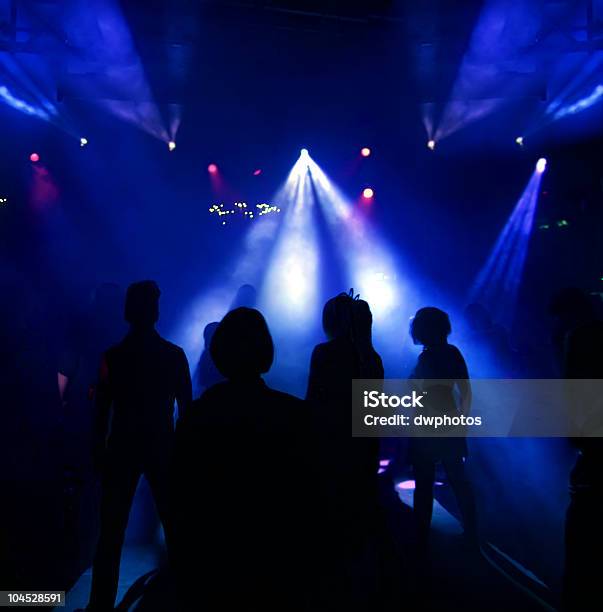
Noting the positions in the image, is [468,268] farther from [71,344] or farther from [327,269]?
[71,344]

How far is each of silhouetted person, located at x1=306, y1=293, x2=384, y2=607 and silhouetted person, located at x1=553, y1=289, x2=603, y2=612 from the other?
3.65ft

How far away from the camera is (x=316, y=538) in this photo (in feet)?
5.00

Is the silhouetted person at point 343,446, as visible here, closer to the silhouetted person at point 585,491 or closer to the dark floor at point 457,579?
the dark floor at point 457,579

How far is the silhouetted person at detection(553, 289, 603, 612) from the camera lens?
1.92 m

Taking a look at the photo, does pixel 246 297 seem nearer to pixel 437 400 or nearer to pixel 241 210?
pixel 437 400

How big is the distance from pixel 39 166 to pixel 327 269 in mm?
6964

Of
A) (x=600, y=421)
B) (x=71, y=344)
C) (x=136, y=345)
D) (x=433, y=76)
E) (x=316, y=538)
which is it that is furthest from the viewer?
(x=433, y=76)

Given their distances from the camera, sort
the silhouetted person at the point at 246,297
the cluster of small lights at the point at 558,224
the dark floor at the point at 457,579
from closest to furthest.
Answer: the dark floor at the point at 457,579 < the silhouetted person at the point at 246,297 < the cluster of small lights at the point at 558,224

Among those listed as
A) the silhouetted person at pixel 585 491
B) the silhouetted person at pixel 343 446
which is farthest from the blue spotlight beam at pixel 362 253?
the silhouetted person at pixel 585 491

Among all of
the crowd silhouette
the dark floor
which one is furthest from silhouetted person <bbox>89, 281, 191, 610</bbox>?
the dark floor

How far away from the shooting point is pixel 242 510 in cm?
151

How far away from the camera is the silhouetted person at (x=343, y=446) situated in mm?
2717

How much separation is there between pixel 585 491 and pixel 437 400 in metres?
1.62

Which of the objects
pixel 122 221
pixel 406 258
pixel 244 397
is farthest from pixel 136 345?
pixel 406 258
